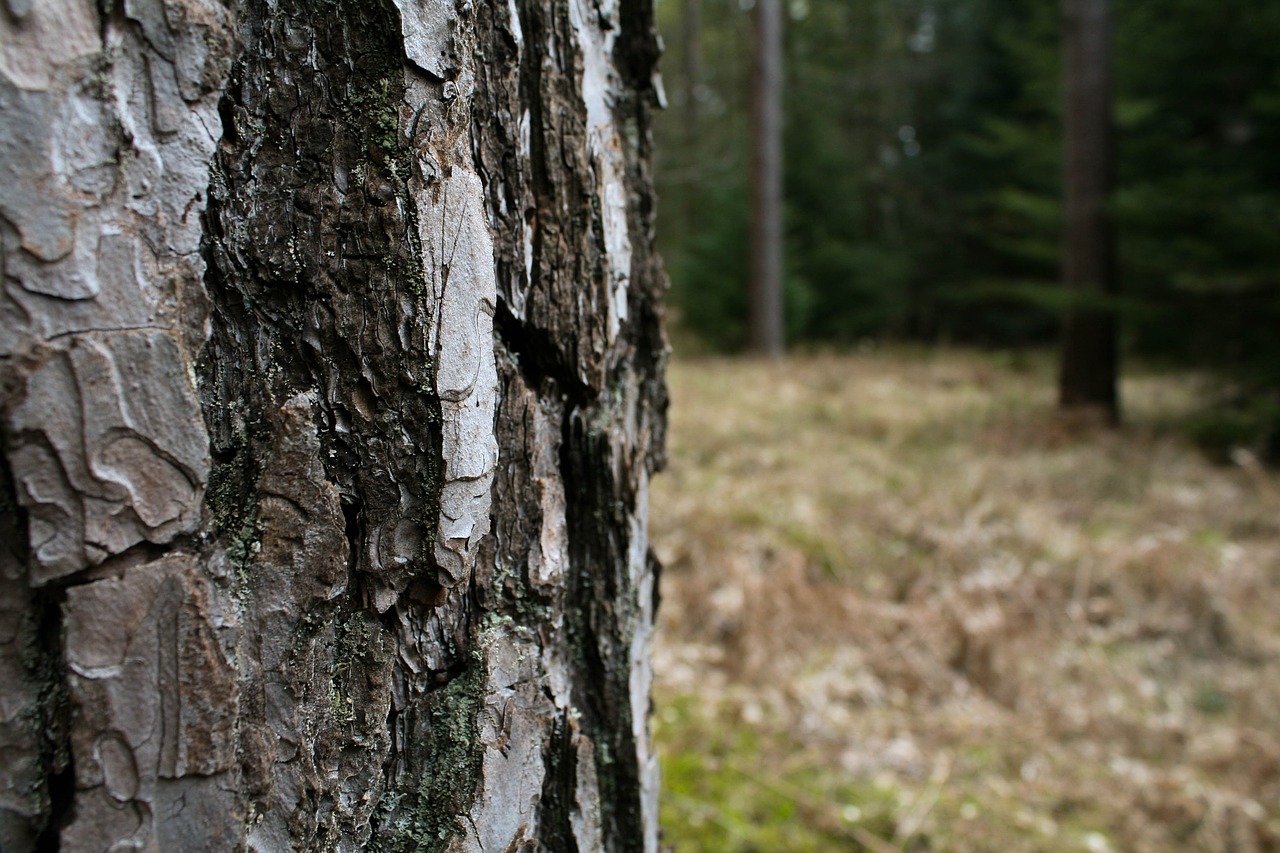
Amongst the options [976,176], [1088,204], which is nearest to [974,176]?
[976,176]

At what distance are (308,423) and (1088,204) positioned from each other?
722cm

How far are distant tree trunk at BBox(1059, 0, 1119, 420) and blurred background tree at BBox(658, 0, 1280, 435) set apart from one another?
0.21 m

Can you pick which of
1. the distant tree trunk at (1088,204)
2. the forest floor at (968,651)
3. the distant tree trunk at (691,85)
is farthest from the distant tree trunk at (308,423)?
the distant tree trunk at (691,85)

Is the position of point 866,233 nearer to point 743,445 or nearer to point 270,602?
point 743,445

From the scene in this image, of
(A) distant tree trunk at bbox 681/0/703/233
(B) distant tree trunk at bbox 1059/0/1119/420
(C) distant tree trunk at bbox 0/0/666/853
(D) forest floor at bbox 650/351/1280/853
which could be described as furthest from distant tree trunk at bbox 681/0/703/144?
(C) distant tree trunk at bbox 0/0/666/853

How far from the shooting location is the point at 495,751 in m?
0.70

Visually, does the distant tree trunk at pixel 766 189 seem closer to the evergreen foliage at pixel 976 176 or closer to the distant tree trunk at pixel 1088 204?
the evergreen foliage at pixel 976 176

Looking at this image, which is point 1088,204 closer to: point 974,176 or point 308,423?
point 308,423

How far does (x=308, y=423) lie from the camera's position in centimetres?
59

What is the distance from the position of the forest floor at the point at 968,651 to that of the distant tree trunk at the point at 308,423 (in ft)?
2.17

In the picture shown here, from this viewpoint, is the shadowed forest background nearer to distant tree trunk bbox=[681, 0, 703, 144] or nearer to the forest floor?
the forest floor

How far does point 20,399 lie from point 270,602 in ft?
0.64

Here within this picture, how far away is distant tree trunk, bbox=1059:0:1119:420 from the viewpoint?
6.51m

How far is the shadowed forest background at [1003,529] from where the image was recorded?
2.16m
